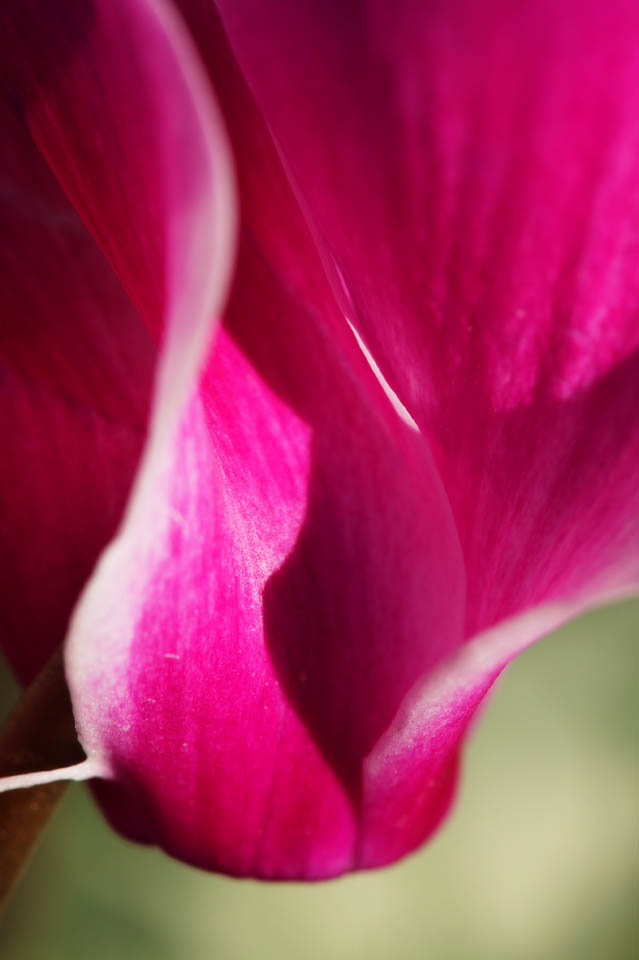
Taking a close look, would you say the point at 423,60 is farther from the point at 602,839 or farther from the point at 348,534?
the point at 602,839

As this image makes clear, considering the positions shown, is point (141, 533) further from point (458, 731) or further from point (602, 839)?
point (602, 839)

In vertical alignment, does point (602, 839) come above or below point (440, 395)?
below

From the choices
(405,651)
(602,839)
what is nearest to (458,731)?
(405,651)

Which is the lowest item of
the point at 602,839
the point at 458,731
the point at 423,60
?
the point at 602,839

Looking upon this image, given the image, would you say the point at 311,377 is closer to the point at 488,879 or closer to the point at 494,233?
the point at 494,233

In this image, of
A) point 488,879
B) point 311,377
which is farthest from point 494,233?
point 488,879

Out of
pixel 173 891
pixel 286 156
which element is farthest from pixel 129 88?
pixel 173 891

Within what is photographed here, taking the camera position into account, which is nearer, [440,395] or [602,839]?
[440,395]
